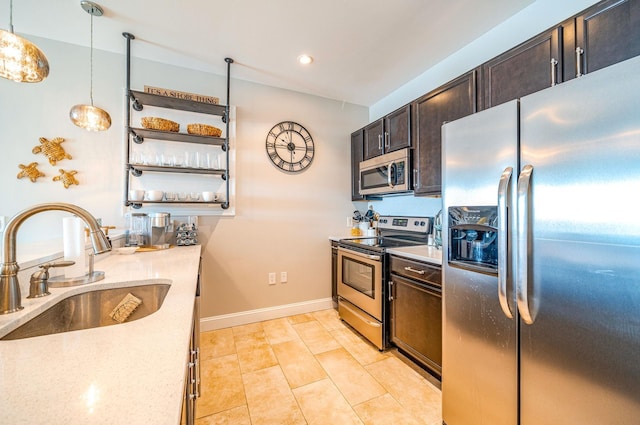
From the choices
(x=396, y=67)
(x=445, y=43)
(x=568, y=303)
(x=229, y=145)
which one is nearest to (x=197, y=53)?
(x=229, y=145)

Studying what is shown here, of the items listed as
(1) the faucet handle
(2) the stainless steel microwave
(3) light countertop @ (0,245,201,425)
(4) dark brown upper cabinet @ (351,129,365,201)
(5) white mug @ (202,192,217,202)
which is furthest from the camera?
(4) dark brown upper cabinet @ (351,129,365,201)

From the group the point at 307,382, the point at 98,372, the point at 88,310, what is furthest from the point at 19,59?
the point at 307,382

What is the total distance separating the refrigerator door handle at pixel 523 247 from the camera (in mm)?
1044

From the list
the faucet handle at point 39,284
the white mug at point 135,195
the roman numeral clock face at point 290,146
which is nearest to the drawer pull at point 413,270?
the roman numeral clock face at point 290,146

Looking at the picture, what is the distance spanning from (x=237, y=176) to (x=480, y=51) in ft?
7.95

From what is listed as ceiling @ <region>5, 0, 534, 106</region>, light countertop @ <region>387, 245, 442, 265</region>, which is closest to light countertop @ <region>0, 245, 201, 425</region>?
light countertop @ <region>387, 245, 442, 265</region>

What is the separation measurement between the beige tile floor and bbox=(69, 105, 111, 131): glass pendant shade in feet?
6.34

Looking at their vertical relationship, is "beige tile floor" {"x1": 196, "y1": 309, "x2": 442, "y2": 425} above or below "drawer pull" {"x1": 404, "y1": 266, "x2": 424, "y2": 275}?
below

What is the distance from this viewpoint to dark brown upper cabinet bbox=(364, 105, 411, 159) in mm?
Answer: 2338

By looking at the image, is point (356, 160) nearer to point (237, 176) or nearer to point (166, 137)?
point (237, 176)

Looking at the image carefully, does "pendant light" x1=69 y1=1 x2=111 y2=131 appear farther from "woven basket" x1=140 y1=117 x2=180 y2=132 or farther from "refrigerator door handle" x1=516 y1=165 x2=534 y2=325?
"refrigerator door handle" x1=516 y1=165 x2=534 y2=325

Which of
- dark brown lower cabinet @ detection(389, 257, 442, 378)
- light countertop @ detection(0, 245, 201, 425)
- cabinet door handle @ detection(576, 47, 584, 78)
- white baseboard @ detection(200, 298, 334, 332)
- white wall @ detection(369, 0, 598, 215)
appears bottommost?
white baseboard @ detection(200, 298, 334, 332)

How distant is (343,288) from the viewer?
2.71m

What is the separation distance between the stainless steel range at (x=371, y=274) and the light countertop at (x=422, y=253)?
0.14 meters
